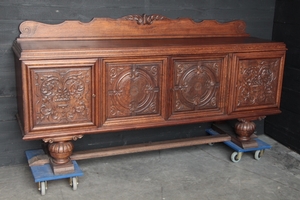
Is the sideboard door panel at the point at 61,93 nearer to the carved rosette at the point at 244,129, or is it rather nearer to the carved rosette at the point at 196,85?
the carved rosette at the point at 196,85

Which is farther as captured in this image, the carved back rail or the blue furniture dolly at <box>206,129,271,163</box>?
the blue furniture dolly at <box>206,129,271,163</box>

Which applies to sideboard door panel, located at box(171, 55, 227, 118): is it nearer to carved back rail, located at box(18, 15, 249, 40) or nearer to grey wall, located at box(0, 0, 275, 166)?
carved back rail, located at box(18, 15, 249, 40)

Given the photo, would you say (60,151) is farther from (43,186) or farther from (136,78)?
(136,78)

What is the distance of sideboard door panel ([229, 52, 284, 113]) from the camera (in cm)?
335

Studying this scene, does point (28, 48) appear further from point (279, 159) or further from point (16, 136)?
point (279, 159)

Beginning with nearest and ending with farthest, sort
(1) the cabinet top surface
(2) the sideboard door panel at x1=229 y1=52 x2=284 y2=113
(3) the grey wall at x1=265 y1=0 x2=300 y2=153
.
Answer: (1) the cabinet top surface → (2) the sideboard door panel at x1=229 y1=52 x2=284 y2=113 → (3) the grey wall at x1=265 y1=0 x2=300 y2=153

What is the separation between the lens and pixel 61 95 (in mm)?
2879

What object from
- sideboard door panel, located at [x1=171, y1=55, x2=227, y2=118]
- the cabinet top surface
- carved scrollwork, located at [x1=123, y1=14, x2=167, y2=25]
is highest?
carved scrollwork, located at [x1=123, y1=14, x2=167, y2=25]

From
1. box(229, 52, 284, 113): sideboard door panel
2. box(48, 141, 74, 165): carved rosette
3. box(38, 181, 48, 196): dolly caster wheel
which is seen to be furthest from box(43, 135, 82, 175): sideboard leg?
box(229, 52, 284, 113): sideboard door panel

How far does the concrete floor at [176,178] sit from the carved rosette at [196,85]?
55cm

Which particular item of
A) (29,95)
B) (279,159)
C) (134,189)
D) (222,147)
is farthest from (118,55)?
(279,159)

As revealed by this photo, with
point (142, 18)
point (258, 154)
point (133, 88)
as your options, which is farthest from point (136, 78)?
point (258, 154)

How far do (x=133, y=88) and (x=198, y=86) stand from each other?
52 centimetres

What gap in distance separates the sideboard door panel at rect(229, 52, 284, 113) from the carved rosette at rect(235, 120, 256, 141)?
7.6 inches
